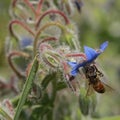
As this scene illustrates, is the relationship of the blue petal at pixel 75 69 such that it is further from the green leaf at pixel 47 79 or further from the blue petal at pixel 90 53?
the green leaf at pixel 47 79

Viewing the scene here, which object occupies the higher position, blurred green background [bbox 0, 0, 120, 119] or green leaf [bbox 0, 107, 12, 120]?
blurred green background [bbox 0, 0, 120, 119]

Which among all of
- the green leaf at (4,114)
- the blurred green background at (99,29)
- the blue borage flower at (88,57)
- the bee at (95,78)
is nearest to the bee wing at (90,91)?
the bee at (95,78)

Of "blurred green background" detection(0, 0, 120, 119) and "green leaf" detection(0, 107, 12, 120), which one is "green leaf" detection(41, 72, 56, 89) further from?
"blurred green background" detection(0, 0, 120, 119)

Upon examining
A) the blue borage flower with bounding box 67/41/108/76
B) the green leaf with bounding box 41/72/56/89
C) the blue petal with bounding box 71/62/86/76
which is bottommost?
the blue petal with bounding box 71/62/86/76

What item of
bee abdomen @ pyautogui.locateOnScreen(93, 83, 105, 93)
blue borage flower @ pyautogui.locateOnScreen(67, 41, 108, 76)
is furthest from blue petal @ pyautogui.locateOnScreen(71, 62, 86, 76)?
bee abdomen @ pyautogui.locateOnScreen(93, 83, 105, 93)

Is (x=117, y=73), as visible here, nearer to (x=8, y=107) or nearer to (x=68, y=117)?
(x=68, y=117)

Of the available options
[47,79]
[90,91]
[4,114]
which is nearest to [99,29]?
[47,79]

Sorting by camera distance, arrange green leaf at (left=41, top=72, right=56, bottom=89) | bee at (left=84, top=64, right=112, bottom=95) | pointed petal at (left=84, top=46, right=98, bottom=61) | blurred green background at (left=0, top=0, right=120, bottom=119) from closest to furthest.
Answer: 1. pointed petal at (left=84, top=46, right=98, bottom=61)
2. bee at (left=84, top=64, right=112, bottom=95)
3. green leaf at (left=41, top=72, right=56, bottom=89)
4. blurred green background at (left=0, top=0, right=120, bottom=119)

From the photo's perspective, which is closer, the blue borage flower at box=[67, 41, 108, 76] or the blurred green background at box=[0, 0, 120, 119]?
the blue borage flower at box=[67, 41, 108, 76]

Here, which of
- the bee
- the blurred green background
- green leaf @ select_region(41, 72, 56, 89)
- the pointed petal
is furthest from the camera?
the blurred green background
